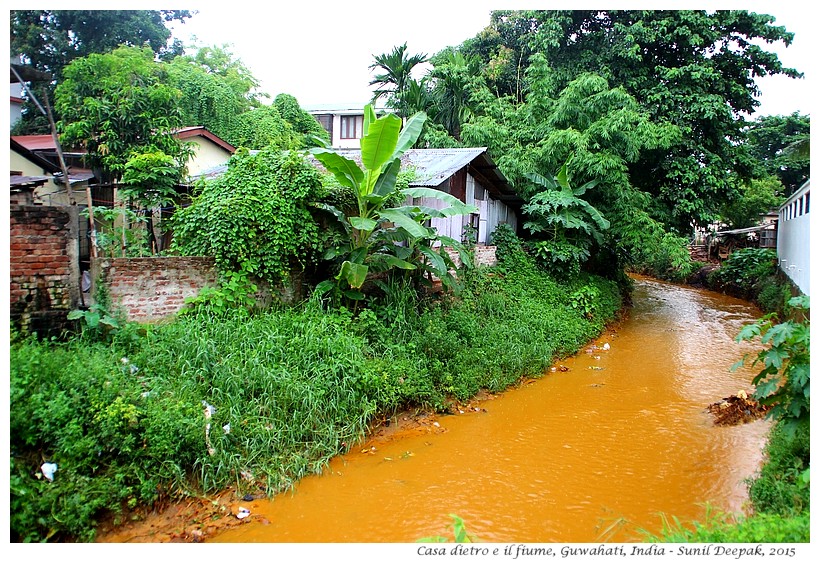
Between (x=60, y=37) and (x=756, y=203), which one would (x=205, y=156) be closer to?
(x=60, y=37)

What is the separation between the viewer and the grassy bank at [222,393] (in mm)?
4375

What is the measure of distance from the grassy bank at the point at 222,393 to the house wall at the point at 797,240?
19.1 ft

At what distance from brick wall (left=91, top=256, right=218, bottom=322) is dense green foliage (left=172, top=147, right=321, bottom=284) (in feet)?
0.91

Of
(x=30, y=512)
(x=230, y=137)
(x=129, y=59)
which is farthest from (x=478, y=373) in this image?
(x=230, y=137)

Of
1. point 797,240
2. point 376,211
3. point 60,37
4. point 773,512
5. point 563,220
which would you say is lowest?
point 773,512

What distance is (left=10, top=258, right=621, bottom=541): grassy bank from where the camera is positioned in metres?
4.38

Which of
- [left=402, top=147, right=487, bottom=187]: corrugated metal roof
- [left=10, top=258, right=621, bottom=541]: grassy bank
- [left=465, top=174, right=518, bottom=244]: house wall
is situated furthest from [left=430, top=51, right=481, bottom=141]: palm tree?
[left=10, top=258, right=621, bottom=541]: grassy bank

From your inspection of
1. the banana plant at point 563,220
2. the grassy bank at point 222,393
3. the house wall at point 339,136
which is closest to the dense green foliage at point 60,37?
the house wall at point 339,136

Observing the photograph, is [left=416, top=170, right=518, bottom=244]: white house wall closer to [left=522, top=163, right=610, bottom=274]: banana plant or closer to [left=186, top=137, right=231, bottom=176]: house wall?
[left=522, top=163, right=610, bottom=274]: banana plant

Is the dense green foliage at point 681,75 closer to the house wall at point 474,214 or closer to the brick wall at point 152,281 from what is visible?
the house wall at point 474,214

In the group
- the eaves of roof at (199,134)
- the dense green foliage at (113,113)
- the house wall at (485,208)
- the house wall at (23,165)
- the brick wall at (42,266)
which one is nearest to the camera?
the brick wall at (42,266)


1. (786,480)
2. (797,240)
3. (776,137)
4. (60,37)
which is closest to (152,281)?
(786,480)

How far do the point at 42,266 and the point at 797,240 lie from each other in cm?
1359

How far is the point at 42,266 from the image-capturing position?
18.9 feet
